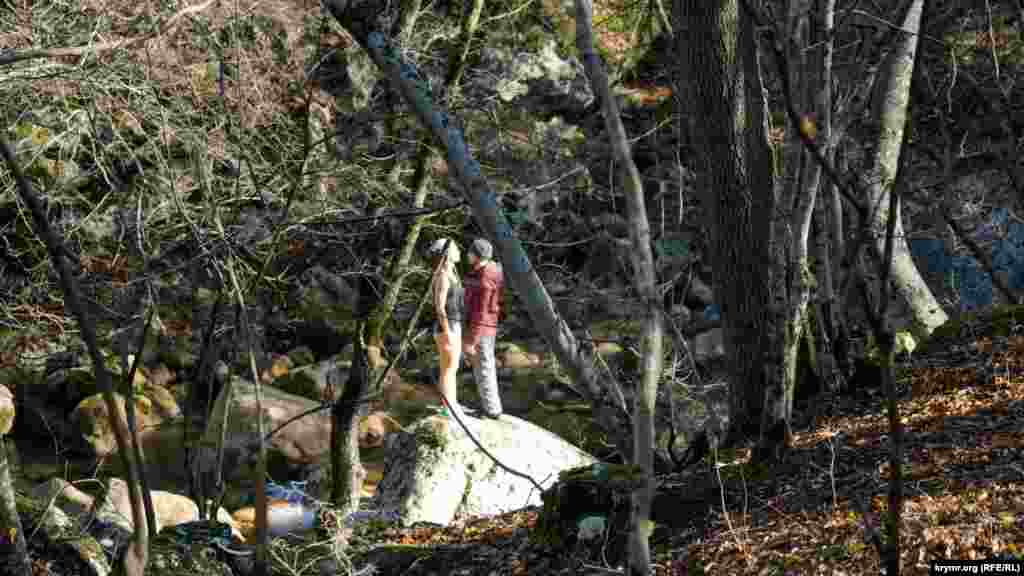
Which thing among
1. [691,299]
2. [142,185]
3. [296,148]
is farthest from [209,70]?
[691,299]

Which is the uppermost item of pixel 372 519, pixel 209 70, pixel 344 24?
pixel 209 70

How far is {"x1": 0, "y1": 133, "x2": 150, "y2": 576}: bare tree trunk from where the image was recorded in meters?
3.29

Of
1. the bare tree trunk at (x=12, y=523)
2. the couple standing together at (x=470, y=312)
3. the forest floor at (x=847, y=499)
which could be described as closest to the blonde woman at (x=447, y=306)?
the couple standing together at (x=470, y=312)

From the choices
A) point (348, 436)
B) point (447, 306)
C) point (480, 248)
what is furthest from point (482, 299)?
point (348, 436)

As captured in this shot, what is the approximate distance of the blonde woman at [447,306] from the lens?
8.74 metres

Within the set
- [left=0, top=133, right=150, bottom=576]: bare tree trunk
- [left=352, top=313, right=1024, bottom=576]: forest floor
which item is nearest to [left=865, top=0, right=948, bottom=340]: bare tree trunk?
[left=352, top=313, right=1024, bottom=576]: forest floor

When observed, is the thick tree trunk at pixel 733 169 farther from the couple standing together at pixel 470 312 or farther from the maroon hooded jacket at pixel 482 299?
the maroon hooded jacket at pixel 482 299

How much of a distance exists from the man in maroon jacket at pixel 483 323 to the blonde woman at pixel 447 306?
9 centimetres

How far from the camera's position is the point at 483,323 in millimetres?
9078

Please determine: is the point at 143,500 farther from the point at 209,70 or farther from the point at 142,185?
the point at 209,70

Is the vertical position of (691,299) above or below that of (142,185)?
above

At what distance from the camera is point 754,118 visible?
5.81 m

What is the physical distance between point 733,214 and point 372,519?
148 inches

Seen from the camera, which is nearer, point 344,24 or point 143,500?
point 344,24
